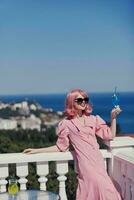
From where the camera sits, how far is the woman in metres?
2.54

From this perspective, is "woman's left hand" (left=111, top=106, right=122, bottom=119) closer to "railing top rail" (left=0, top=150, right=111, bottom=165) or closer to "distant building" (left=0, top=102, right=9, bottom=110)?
"railing top rail" (left=0, top=150, right=111, bottom=165)

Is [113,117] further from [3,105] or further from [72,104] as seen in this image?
[3,105]

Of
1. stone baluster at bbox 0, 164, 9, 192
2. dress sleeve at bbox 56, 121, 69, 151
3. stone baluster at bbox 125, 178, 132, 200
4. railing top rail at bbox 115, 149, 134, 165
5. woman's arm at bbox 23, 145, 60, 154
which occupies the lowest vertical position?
stone baluster at bbox 125, 178, 132, 200

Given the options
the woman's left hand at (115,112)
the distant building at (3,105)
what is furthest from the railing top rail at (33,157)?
the distant building at (3,105)

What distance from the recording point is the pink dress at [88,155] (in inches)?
99.7

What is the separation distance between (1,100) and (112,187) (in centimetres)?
2490

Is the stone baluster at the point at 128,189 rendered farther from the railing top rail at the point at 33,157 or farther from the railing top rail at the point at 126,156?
the railing top rail at the point at 33,157

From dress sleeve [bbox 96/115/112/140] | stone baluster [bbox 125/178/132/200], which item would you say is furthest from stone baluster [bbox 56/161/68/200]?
stone baluster [bbox 125/178/132/200]

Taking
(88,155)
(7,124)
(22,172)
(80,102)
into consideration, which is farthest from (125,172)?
(7,124)

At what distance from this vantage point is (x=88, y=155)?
2.57 metres

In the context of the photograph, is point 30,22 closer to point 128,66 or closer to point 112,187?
point 128,66

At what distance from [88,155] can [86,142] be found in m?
0.08

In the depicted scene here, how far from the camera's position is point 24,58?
1163 inches

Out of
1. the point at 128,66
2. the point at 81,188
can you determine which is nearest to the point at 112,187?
the point at 81,188
